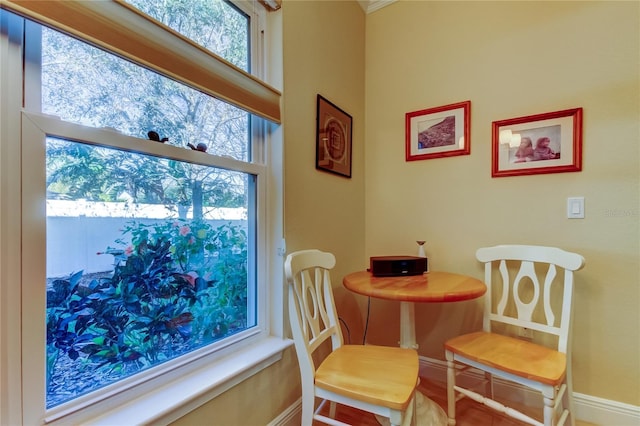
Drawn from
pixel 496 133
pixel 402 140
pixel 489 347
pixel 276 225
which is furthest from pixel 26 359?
pixel 496 133

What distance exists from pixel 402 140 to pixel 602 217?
1.23m

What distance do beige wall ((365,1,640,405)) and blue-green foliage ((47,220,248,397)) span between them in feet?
4.31

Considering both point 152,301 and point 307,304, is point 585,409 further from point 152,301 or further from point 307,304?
point 152,301

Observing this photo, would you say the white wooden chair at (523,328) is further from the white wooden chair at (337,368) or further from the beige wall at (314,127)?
the beige wall at (314,127)

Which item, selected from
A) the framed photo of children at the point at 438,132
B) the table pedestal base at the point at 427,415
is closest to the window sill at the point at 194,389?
the table pedestal base at the point at 427,415

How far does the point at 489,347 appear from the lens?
4.70 ft

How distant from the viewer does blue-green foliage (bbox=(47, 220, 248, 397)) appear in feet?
2.78

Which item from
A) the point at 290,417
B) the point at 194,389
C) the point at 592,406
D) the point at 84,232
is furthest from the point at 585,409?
the point at 84,232

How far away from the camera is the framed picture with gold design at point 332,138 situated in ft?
5.82

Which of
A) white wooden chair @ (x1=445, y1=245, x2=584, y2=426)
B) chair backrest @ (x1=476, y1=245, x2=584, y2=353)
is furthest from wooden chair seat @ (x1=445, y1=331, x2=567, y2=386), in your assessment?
chair backrest @ (x1=476, y1=245, x2=584, y2=353)

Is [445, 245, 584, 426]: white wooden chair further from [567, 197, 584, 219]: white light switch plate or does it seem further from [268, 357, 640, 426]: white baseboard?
[567, 197, 584, 219]: white light switch plate

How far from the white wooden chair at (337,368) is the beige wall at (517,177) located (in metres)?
0.89

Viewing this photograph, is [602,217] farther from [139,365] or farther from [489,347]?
[139,365]

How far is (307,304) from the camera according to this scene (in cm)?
138
